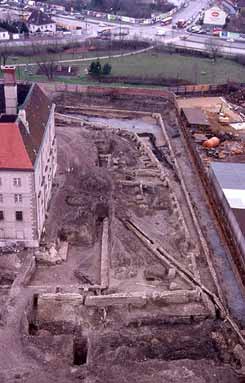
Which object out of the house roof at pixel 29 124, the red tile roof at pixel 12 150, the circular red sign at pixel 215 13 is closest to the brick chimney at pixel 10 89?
the house roof at pixel 29 124

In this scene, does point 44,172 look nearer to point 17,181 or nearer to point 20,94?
point 17,181

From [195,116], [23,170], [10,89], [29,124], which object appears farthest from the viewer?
[195,116]

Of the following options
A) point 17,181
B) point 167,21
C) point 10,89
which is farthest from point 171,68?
point 17,181

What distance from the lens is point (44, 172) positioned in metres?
42.2

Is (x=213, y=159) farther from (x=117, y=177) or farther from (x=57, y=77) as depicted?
(x=57, y=77)

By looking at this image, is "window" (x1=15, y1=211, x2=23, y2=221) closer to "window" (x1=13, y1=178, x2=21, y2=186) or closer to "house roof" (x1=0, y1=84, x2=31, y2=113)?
"window" (x1=13, y1=178, x2=21, y2=186)

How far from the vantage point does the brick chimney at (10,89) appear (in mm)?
41312

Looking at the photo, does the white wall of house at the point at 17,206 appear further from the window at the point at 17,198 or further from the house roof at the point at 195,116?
the house roof at the point at 195,116

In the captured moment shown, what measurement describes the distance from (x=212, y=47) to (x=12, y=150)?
7580 centimetres

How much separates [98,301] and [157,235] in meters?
10.3

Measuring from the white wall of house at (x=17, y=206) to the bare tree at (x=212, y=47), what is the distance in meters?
69.0

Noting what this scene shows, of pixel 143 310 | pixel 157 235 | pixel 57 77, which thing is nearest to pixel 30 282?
pixel 143 310

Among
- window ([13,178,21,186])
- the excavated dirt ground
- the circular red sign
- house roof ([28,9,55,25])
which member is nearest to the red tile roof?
window ([13,178,21,186])

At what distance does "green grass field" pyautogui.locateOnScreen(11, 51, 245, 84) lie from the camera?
277 ft
